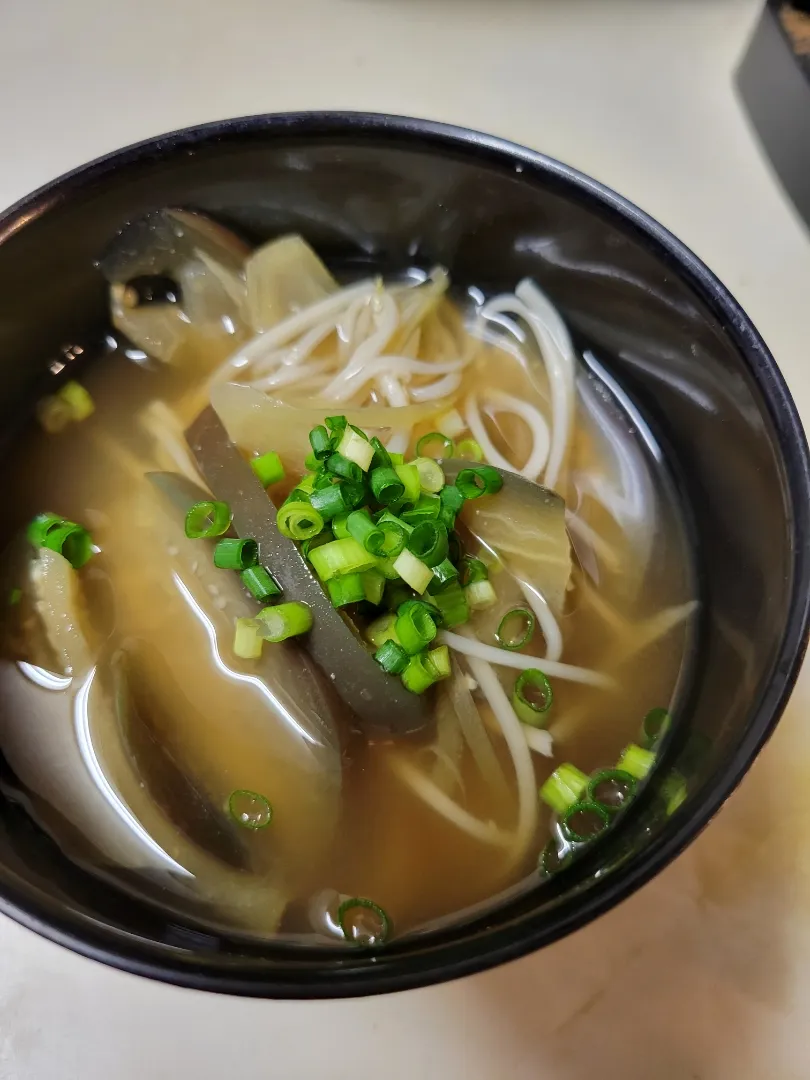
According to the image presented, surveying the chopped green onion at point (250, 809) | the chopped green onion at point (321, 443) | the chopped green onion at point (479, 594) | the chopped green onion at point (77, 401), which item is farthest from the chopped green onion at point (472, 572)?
the chopped green onion at point (77, 401)

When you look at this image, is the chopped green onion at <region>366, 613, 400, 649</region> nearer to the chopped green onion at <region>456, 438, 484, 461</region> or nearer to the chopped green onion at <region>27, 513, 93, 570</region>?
the chopped green onion at <region>456, 438, 484, 461</region>

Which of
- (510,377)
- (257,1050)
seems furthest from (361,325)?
(257,1050)

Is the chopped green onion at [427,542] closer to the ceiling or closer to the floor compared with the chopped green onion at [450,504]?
closer to the floor

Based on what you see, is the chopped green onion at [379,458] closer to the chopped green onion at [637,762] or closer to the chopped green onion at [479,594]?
the chopped green onion at [479,594]

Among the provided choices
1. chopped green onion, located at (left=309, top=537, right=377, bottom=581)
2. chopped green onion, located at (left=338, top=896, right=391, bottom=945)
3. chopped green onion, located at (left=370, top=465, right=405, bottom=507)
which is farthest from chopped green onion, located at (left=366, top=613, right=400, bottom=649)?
chopped green onion, located at (left=338, top=896, right=391, bottom=945)

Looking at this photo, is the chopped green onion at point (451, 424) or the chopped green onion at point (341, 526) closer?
the chopped green onion at point (341, 526)

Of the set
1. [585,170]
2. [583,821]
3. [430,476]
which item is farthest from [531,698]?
[585,170]

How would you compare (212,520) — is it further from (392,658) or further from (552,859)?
(552,859)

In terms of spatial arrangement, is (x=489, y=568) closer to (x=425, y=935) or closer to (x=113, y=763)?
(x=425, y=935)
